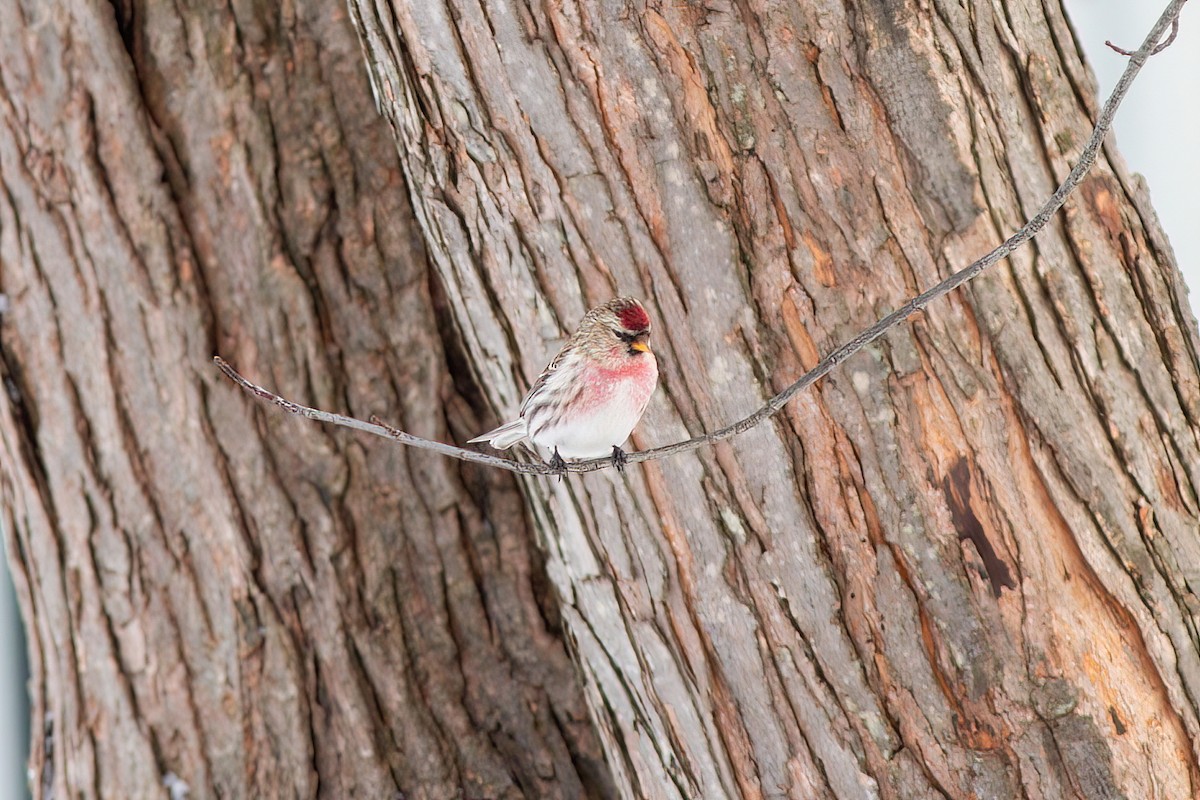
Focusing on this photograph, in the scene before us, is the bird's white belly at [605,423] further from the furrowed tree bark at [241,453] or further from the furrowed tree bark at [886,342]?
the furrowed tree bark at [241,453]

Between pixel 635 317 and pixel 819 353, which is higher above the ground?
pixel 819 353

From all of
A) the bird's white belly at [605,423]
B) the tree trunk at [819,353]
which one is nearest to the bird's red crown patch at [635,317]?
the bird's white belly at [605,423]

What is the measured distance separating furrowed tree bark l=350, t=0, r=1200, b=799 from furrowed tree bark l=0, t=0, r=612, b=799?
2.57 feet

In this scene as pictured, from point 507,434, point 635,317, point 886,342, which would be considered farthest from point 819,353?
point 635,317

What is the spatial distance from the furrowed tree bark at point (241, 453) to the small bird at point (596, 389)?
1204 mm

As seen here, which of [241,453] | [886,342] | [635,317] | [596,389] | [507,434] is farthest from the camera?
[241,453]

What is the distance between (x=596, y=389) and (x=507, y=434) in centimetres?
33

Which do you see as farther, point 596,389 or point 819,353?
point 819,353

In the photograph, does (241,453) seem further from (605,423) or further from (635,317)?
(635,317)

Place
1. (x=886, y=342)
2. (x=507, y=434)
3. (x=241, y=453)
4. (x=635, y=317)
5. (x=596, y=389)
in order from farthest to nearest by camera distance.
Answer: (x=241, y=453)
(x=886, y=342)
(x=507, y=434)
(x=596, y=389)
(x=635, y=317)

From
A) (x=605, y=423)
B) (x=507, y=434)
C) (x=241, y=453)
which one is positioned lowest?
(x=605, y=423)

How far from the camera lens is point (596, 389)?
55.8 inches

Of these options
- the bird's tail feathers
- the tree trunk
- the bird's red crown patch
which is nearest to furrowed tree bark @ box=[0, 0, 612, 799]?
the tree trunk

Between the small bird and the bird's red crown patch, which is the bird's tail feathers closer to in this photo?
the small bird
